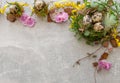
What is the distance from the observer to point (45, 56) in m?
1.57

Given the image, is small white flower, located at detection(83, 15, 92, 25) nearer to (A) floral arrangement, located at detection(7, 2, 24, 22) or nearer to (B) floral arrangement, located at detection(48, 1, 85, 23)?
(B) floral arrangement, located at detection(48, 1, 85, 23)

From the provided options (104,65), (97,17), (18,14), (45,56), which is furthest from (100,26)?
(18,14)

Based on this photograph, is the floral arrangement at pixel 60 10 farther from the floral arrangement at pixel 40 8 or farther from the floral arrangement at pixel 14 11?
the floral arrangement at pixel 14 11

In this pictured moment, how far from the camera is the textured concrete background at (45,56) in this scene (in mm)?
1528

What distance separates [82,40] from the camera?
61.6 inches

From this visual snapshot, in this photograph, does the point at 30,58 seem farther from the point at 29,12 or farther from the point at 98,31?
the point at 98,31

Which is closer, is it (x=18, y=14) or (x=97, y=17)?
(x=97, y=17)

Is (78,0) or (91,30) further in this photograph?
(78,0)

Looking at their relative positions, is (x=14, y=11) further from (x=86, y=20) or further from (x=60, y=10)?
(x=86, y=20)

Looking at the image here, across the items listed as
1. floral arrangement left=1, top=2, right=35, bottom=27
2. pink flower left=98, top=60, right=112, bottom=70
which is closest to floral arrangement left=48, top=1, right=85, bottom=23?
floral arrangement left=1, top=2, right=35, bottom=27

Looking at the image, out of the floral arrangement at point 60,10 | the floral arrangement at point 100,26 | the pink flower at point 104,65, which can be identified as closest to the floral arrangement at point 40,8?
the floral arrangement at point 60,10

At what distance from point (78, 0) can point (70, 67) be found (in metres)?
0.34

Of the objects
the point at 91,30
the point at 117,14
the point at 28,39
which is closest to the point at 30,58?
the point at 28,39

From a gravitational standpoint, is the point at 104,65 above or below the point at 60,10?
below
